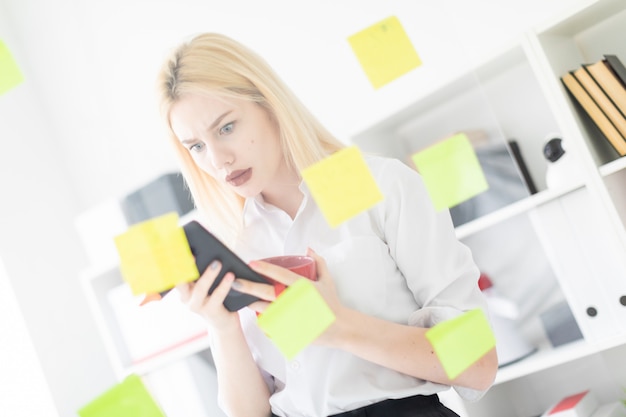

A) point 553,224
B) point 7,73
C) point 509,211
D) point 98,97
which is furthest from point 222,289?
point 98,97

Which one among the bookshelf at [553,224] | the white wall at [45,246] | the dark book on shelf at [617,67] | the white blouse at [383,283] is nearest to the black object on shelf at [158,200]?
the white wall at [45,246]

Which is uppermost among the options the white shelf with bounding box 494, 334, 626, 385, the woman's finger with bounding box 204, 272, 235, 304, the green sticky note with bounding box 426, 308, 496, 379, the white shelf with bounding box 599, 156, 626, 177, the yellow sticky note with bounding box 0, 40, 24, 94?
the yellow sticky note with bounding box 0, 40, 24, 94

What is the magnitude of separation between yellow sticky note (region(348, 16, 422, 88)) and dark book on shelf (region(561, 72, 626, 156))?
52 cm

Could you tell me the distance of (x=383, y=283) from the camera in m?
0.92

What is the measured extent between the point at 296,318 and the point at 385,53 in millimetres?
375

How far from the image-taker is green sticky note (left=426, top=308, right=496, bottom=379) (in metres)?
0.89

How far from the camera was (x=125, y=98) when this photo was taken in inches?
68.7

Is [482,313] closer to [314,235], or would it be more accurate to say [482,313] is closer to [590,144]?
[314,235]

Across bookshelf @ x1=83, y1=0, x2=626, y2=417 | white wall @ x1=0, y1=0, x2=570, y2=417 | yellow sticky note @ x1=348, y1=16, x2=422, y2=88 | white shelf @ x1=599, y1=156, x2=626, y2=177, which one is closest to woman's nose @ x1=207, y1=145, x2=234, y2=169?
yellow sticky note @ x1=348, y1=16, x2=422, y2=88

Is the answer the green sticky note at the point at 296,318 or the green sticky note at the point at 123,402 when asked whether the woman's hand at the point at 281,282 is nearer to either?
the green sticky note at the point at 296,318

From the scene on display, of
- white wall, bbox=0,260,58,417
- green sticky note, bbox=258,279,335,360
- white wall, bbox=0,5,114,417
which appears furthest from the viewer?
white wall, bbox=0,5,114,417

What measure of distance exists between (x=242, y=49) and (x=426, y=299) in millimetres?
404

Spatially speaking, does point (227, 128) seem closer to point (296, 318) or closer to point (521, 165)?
point (296, 318)

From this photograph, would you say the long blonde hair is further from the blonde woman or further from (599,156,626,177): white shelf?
(599,156,626,177): white shelf
